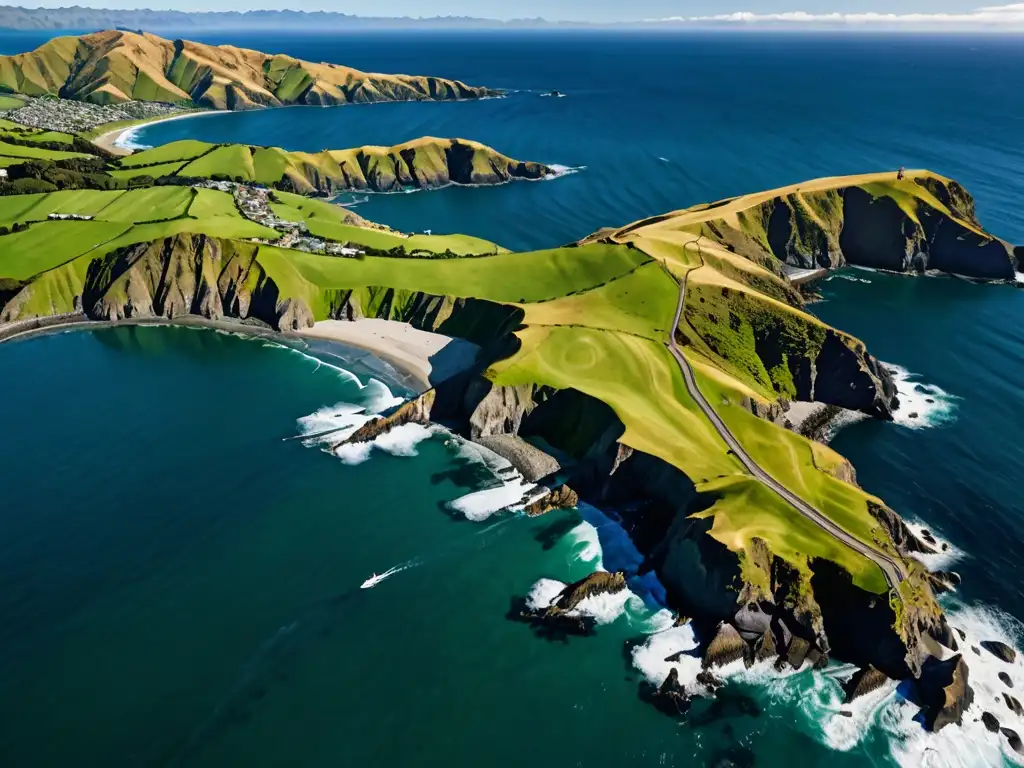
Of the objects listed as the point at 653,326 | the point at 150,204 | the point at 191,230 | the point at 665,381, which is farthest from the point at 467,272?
the point at 150,204

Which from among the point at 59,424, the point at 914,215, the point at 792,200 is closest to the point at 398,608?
the point at 59,424

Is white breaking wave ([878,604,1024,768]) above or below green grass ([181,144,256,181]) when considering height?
above

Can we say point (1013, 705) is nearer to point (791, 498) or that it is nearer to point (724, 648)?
point (724, 648)

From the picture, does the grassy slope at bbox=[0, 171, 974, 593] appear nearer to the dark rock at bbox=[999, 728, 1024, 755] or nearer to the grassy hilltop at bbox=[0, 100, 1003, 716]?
the grassy hilltop at bbox=[0, 100, 1003, 716]

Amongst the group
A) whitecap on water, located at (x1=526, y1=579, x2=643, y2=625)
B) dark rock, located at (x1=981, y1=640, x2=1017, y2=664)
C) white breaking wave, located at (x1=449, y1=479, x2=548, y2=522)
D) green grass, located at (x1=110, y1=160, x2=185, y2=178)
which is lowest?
white breaking wave, located at (x1=449, y1=479, x2=548, y2=522)

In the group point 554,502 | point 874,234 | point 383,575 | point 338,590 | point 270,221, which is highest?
point 874,234

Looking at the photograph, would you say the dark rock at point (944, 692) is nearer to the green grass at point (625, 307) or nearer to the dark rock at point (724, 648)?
the dark rock at point (724, 648)

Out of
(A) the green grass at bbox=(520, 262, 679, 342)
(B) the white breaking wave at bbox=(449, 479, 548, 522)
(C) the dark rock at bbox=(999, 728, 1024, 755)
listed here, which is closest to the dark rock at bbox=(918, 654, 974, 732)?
(C) the dark rock at bbox=(999, 728, 1024, 755)

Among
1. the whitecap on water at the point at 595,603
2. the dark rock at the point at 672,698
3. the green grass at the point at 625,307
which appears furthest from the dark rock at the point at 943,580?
the green grass at the point at 625,307
